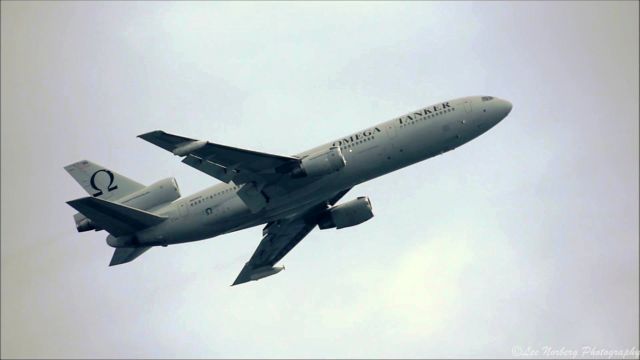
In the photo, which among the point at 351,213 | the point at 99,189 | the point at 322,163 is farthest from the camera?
the point at 351,213

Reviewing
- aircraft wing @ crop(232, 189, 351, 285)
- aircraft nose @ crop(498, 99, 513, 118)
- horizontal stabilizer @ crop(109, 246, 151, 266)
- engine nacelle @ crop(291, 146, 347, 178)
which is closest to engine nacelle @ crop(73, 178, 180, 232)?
horizontal stabilizer @ crop(109, 246, 151, 266)

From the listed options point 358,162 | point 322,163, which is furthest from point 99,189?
point 358,162

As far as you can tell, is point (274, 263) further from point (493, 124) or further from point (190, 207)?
point (493, 124)

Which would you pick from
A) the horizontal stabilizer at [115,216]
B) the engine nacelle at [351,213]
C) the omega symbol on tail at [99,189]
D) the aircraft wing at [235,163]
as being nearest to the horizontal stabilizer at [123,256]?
the horizontal stabilizer at [115,216]

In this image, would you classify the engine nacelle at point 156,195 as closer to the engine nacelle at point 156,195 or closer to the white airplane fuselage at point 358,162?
the engine nacelle at point 156,195

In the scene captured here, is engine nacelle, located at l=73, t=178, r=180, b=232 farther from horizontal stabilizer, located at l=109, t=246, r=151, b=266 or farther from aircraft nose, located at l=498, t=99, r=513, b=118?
aircraft nose, located at l=498, t=99, r=513, b=118

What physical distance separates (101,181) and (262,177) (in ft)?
47.4

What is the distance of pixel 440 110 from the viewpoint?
2258 inches

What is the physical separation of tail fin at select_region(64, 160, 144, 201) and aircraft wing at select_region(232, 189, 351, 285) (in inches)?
426

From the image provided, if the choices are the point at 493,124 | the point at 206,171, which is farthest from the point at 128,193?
the point at 493,124

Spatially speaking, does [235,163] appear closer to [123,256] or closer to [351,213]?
[351,213]

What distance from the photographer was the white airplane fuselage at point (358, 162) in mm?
56594

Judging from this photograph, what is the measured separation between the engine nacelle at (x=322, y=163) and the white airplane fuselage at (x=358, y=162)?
2.53 ft

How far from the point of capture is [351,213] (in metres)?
64.2
